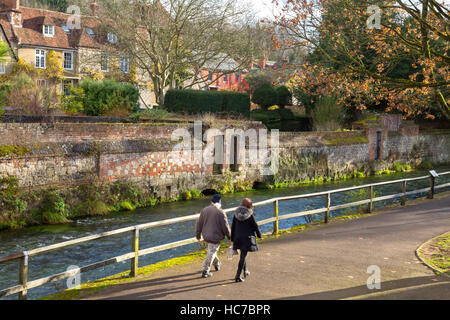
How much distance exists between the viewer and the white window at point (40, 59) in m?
40.2

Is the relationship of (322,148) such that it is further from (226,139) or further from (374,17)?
(374,17)

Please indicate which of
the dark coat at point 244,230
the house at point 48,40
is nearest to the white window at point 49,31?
the house at point 48,40

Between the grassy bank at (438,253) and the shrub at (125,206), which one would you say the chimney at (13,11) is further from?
the grassy bank at (438,253)

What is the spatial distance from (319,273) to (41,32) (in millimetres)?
39126

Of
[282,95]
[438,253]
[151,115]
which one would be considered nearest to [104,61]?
[151,115]

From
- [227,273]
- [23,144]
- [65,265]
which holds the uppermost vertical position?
[23,144]

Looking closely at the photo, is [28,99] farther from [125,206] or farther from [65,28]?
[65,28]

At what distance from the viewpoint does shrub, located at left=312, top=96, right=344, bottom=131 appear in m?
30.0

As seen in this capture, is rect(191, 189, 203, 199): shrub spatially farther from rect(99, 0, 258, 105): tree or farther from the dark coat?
the dark coat

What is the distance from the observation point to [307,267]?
8.80m

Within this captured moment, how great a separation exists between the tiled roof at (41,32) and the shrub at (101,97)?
58.0ft

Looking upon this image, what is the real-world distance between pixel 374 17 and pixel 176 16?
731 inches
